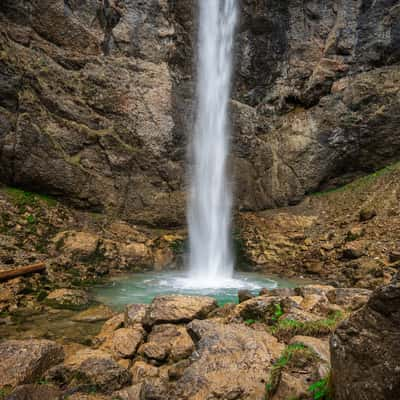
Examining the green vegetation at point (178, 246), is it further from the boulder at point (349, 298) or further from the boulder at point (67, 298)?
the boulder at point (349, 298)

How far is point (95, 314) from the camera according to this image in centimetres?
759

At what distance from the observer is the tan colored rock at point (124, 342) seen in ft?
16.8

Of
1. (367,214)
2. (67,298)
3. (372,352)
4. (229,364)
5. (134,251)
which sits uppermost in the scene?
(367,214)

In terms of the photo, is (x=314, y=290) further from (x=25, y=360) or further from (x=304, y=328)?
(x=25, y=360)

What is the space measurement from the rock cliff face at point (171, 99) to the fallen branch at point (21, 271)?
19.5 ft

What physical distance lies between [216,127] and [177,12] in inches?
326

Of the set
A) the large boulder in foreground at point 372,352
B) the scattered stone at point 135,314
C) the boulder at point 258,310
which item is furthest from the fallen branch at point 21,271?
the large boulder in foreground at point 372,352

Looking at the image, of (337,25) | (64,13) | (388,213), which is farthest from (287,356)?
(337,25)

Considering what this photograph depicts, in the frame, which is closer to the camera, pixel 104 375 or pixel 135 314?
pixel 104 375

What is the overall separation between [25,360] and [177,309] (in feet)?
9.23

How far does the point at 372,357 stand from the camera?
6.91 feet

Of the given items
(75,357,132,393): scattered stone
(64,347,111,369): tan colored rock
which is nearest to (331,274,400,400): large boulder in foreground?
(75,357,132,393): scattered stone

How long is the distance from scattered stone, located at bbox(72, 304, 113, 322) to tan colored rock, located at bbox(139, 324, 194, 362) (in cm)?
235

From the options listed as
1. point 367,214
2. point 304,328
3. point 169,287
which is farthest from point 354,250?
point 304,328
